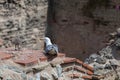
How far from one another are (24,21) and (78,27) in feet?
5.77

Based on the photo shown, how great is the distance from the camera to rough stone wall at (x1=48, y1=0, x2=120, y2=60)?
31.8 feet

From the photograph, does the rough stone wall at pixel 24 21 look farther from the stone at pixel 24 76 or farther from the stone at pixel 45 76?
the stone at pixel 24 76

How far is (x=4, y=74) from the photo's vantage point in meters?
2.69

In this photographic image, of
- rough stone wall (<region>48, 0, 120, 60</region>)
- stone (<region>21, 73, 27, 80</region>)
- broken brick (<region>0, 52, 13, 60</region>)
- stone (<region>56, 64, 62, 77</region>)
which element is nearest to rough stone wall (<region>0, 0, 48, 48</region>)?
rough stone wall (<region>48, 0, 120, 60</region>)

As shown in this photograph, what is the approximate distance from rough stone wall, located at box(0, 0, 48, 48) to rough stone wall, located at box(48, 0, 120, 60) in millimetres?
481

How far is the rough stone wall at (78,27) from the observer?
9695mm

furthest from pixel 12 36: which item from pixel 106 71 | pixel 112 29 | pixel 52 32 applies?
pixel 106 71

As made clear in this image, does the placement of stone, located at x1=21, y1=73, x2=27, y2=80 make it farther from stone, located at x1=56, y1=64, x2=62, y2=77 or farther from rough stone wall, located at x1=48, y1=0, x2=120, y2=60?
rough stone wall, located at x1=48, y1=0, x2=120, y2=60

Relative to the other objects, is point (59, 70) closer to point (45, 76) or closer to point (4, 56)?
point (45, 76)

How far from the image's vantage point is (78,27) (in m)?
9.98

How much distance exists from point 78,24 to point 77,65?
642 cm

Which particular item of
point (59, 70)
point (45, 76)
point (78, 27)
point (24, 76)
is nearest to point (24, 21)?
point (78, 27)

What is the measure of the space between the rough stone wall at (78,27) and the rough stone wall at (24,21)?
0.48 m

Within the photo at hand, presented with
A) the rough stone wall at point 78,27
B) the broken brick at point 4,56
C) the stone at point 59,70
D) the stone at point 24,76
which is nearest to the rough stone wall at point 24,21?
the rough stone wall at point 78,27
